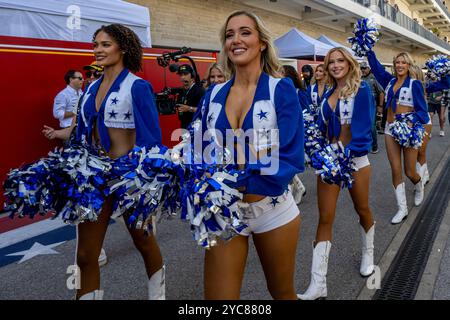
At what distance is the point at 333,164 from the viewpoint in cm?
241

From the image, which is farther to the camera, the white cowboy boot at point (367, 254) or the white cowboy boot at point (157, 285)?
the white cowboy boot at point (367, 254)

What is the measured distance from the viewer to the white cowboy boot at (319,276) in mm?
2721

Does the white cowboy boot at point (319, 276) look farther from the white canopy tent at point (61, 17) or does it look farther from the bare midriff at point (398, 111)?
the white canopy tent at point (61, 17)

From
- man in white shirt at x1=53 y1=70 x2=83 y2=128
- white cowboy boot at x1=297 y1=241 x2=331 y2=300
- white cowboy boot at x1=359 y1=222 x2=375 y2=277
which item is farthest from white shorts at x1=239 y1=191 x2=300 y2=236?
man in white shirt at x1=53 y1=70 x2=83 y2=128

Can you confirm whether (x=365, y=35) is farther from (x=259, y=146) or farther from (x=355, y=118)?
(x=259, y=146)

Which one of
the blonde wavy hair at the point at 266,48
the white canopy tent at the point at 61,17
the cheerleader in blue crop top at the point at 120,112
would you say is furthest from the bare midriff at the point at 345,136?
the white canopy tent at the point at 61,17

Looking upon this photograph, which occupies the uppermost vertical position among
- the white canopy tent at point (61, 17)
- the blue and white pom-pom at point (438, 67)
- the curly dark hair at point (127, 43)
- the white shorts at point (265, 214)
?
the white canopy tent at point (61, 17)

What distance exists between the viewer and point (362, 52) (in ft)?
15.1

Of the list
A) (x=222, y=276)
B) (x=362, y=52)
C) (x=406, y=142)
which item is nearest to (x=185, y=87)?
(x=362, y=52)

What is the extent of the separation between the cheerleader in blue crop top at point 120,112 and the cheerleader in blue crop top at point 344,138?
114cm

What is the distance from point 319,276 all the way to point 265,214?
1.23 m

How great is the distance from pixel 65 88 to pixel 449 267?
555 centimetres

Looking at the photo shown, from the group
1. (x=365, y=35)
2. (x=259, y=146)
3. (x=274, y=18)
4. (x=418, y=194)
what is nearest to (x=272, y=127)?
(x=259, y=146)
